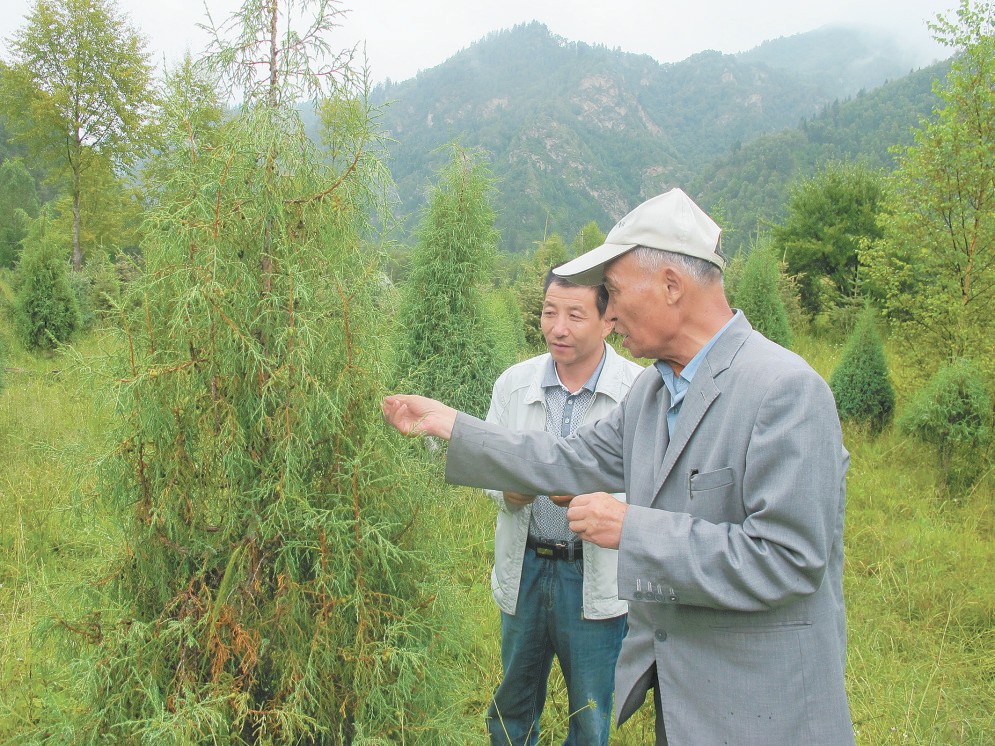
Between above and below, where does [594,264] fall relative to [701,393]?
above

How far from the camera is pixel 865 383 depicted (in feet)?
29.0

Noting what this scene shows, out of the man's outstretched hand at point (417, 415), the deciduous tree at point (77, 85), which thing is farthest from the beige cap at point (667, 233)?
the deciduous tree at point (77, 85)

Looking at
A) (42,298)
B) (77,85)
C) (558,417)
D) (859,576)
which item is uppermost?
(77,85)

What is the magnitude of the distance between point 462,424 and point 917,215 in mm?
7872

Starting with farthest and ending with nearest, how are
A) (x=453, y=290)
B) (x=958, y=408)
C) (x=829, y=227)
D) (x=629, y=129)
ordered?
(x=629, y=129), (x=829, y=227), (x=958, y=408), (x=453, y=290)

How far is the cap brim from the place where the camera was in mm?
1866

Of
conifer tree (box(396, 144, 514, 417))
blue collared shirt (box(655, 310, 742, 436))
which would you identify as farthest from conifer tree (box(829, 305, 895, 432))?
blue collared shirt (box(655, 310, 742, 436))

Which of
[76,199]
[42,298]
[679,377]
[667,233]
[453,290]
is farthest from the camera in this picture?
[76,199]

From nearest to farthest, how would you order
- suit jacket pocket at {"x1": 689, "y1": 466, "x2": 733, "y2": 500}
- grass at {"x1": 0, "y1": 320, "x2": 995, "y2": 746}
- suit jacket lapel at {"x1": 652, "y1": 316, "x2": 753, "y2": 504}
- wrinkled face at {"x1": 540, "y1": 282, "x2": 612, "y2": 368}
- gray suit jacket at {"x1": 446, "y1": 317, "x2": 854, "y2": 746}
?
gray suit jacket at {"x1": 446, "y1": 317, "x2": 854, "y2": 746}
suit jacket pocket at {"x1": 689, "y1": 466, "x2": 733, "y2": 500}
suit jacket lapel at {"x1": 652, "y1": 316, "x2": 753, "y2": 504}
grass at {"x1": 0, "y1": 320, "x2": 995, "y2": 746}
wrinkled face at {"x1": 540, "y1": 282, "x2": 612, "y2": 368}

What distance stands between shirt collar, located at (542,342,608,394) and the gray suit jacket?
126 centimetres

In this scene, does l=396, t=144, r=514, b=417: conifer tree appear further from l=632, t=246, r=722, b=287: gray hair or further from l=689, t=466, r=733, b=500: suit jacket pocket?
l=689, t=466, r=733, b=500: suit jacket pocket

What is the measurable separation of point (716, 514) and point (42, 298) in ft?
52.6

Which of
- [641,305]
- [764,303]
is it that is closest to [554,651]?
[641,305]

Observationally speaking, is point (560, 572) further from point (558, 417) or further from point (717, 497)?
point (717, 497)
